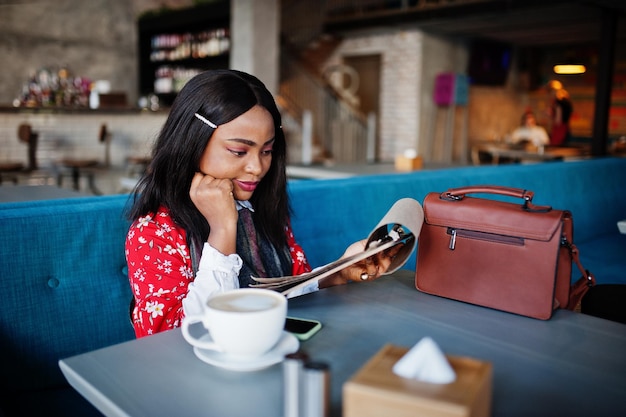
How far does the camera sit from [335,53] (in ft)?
37.2

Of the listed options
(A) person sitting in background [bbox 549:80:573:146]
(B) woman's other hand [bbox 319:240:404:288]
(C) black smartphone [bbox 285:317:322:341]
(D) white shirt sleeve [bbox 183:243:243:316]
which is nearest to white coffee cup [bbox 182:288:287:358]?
(C) black smartphone [bbox 285:317:322:341]

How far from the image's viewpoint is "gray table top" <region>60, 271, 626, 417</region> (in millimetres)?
744

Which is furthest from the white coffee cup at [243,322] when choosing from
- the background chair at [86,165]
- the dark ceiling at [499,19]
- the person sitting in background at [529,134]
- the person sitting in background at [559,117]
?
the person sitting in background at [559,117]

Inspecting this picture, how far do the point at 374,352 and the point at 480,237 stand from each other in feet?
1.36

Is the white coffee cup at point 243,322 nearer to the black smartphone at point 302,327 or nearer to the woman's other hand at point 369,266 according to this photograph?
the black smartphone at point 302,327

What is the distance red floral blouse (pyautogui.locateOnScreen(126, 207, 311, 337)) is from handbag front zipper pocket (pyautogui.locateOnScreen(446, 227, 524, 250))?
1.92 ft

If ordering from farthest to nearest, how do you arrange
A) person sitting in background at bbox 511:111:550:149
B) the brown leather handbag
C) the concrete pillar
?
person sitting in background at bbox 511:111:550:149 → the concrete pillar → the brown leather handbag

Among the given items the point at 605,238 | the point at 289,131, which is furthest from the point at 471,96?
the point at 605,238

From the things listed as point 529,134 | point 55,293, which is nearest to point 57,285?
point 55,293

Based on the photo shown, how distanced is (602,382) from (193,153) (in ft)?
3.20

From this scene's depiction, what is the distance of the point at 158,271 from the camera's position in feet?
4.03

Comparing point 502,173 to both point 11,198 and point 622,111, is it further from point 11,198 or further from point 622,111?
point 622,111

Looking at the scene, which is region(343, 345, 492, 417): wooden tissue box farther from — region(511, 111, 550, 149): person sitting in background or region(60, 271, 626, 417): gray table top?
region(511, 111, 550, 149): person sitting in background

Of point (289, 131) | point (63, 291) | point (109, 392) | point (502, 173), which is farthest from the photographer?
point (289, 131)
